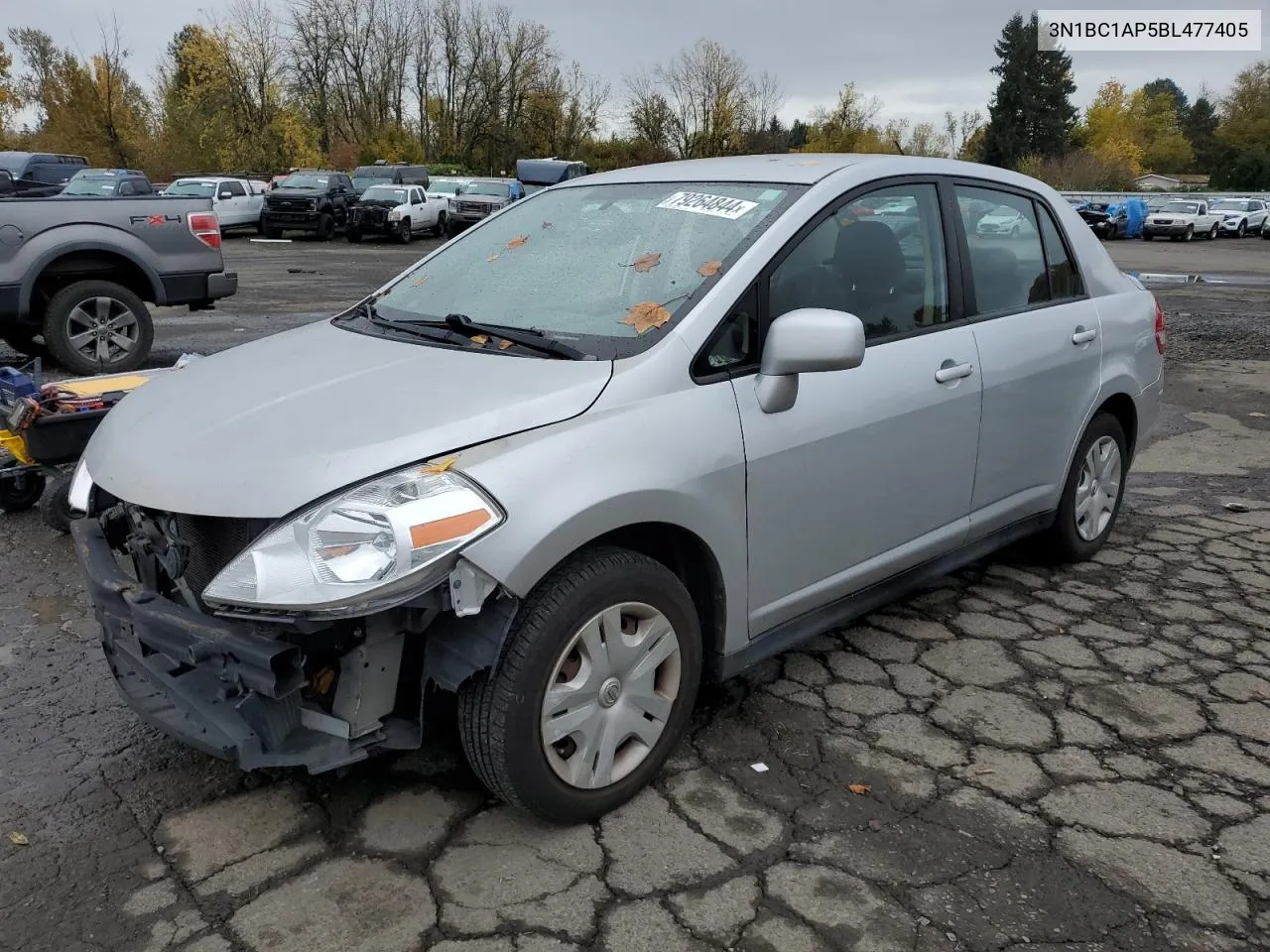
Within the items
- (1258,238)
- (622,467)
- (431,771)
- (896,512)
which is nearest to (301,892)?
(431,771)

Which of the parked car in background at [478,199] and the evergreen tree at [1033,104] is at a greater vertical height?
the evergreen tree at [1033,104]

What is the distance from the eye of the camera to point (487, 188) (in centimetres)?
3284

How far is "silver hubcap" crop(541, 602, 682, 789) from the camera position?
2645mm

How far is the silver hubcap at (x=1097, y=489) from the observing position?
181 inches

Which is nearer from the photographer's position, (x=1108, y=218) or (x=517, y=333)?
(x=517, y=333)

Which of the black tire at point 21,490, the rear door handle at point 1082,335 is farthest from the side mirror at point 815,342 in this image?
the black tire at point 21,490

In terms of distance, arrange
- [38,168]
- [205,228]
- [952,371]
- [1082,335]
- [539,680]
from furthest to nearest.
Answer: [38,168] → [205,228] → [1082,335] → [952,371] → [539,680]

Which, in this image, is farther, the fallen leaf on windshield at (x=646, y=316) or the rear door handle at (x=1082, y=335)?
the rear door handle at (x=1082, y=335)

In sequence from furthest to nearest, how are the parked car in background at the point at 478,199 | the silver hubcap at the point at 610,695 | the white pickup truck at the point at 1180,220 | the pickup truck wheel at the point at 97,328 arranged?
the white pickup truck at the point at 1180,220 → the parked car in background at the point at 478,199 → the pickup truck wheel at the point at 97,328 → the silver hubcap at the point at 610,695

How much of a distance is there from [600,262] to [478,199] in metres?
29.5

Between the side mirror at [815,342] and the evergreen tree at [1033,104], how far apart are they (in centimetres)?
8245

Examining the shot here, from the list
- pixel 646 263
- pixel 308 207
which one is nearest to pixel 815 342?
Result: pixel 646 263

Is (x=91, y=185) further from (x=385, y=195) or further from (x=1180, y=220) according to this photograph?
(x=1180, y=220)

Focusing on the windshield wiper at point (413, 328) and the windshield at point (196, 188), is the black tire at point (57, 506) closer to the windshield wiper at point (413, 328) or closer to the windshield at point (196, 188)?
the windshield wiper at point (413, 328)
